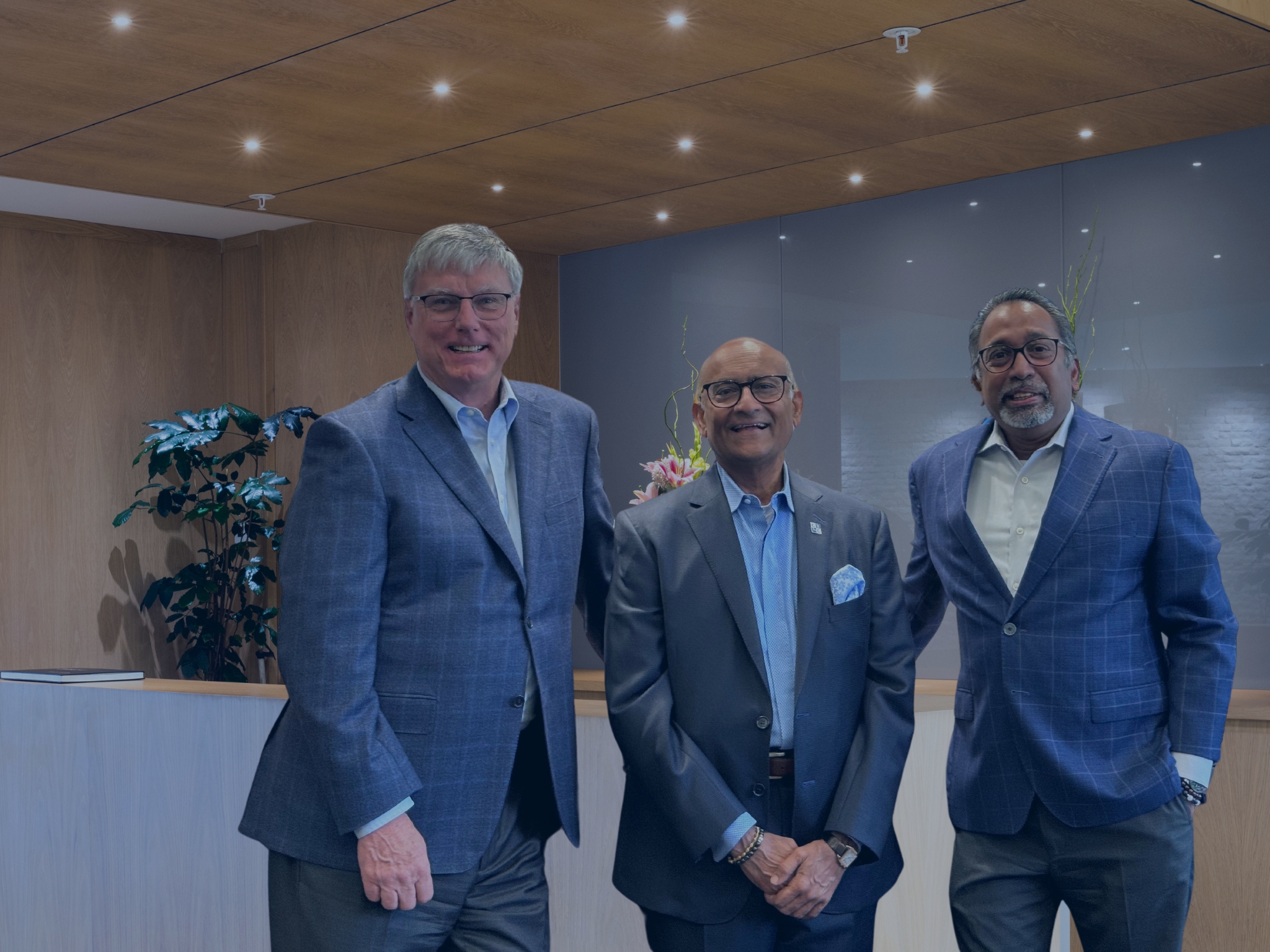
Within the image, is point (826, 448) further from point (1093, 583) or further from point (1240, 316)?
point (1093, 583)

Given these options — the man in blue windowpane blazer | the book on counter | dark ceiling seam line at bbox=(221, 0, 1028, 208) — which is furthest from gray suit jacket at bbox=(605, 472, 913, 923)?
dark ceiling seam line at bbox=(221, 0, 1028, 208)

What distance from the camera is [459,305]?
2150 mm

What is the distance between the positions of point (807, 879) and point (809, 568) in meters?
0.50

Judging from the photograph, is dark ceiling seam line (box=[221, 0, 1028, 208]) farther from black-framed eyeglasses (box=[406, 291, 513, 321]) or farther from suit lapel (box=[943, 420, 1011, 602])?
black-framed eyeglasses (box=[406, 291, 513, 321])

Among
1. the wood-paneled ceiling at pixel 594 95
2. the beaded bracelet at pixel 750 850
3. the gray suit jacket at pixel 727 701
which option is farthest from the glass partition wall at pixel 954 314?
the beaded bracelet at pixel 750 850

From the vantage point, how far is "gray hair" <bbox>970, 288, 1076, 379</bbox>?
8.37ft

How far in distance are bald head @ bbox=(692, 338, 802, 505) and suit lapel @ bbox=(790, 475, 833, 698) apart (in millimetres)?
76

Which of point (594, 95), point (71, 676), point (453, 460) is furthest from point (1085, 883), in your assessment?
point (594, 95)

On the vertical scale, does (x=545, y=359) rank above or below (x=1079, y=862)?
above

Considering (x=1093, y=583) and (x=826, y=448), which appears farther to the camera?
(x=826, y=448)

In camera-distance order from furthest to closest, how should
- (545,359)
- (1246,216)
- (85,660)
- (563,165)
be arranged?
(545,359) → (85,660) → (563,165) → (1246,216)

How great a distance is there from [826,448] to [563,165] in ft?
6.71

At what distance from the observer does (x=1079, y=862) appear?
2.40m

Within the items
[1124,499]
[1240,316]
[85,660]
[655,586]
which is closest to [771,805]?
[655,586]
